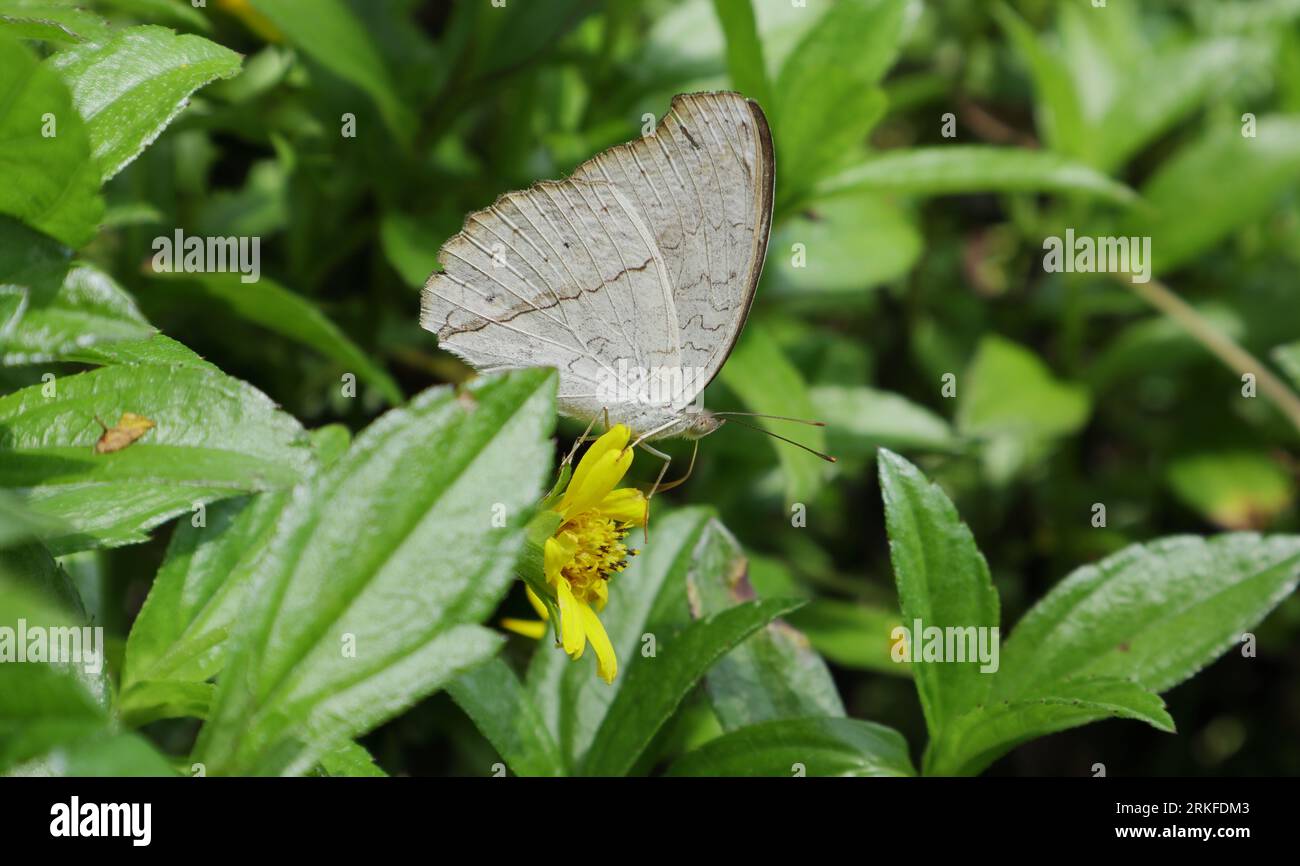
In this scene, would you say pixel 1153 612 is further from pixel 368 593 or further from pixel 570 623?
pixel 368 593

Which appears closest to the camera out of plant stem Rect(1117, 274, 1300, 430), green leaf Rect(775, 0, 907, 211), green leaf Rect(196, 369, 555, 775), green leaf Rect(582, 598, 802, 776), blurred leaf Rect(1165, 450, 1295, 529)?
green leaf Rect(196, 369, 555, 775)

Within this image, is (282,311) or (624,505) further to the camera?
(282,311)

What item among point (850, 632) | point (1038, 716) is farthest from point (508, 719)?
point (850, 632)

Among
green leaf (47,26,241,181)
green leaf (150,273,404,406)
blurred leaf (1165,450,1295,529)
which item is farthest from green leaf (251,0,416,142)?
blurred leaf (1165,450,1295,529)

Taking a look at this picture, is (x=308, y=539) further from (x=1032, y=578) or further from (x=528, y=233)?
(x=1032, y=578)

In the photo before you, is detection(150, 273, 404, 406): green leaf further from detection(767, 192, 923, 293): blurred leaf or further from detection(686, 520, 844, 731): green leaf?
detection(767, 192, 923, 293): blurred leaf
